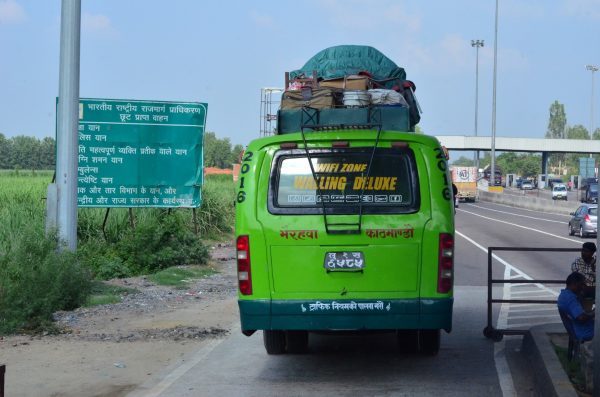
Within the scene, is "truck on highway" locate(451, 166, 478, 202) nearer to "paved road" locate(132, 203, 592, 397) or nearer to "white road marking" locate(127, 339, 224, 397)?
"paved road" locate(132, 203, 592, 397)

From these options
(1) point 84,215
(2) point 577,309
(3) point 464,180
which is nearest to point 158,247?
(1) point 84,215

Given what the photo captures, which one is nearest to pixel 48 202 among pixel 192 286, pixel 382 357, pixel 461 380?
pixel 192 286

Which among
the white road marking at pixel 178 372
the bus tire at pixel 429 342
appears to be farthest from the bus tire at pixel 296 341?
the bus tire at pixel 429 342

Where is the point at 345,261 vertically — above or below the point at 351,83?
below

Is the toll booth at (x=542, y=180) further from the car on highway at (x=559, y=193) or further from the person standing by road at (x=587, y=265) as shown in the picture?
the person standing by road at (x=587, y=265)

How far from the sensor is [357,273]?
8547 millimetres

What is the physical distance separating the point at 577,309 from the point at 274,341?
11.1ft

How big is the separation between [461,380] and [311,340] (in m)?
3.09

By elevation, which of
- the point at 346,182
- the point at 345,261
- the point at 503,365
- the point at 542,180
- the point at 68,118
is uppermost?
the point at 68,118

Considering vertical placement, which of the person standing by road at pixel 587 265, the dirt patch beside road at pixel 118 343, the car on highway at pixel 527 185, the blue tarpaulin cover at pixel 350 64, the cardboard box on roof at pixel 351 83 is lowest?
the dirt patch beside road at pixel 118 343

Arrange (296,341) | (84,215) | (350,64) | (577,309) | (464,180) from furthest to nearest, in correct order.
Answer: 1. (464,180)
2. (84,215)
3. (350,64)
4. (296,341)
5. (577,309)

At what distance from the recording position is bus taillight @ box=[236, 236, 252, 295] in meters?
8.64

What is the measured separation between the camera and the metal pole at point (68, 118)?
47.0 feet

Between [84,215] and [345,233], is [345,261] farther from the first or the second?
[84,215]
